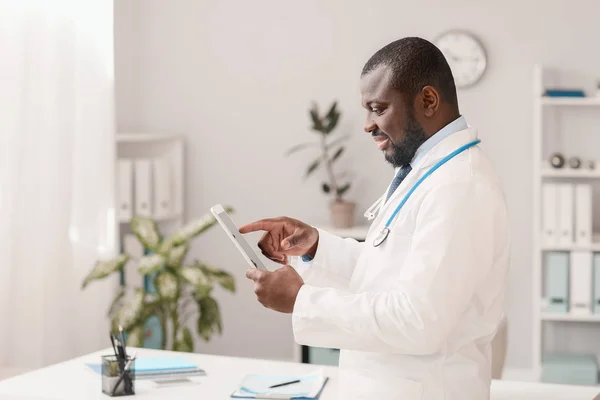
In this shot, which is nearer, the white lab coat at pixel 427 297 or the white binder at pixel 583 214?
the white lab coat at pixel 427 297

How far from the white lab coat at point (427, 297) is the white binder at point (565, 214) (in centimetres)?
282

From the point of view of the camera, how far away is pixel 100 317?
170 inches

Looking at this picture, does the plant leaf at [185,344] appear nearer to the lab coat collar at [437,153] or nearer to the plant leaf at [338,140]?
the plant leaf at [338,140]

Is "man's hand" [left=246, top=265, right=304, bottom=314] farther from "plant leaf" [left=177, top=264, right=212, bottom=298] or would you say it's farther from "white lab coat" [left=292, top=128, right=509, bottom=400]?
"plant leaf" [left=177, top=264, right=212, bottom=298]

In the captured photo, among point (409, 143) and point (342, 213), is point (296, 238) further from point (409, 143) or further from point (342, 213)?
point (342, 213)

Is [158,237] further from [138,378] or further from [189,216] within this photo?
[138,378]

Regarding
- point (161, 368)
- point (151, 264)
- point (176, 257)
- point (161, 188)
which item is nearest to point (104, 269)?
point (151, 264)


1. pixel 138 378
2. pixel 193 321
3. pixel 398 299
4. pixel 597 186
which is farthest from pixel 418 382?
pixel 193 321

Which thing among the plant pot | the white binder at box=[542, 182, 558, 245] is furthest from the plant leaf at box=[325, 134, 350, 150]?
the white binder at box=[542, 182, 558, 245]

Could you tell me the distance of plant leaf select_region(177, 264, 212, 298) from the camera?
12.9 ft

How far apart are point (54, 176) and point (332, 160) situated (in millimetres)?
1432

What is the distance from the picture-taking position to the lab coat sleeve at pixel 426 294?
1.45 m

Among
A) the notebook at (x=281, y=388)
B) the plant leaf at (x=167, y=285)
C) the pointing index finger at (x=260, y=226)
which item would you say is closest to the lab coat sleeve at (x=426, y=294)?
the pointing index finger at (x=260, y=226)

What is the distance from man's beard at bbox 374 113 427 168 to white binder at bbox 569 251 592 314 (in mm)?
2899
